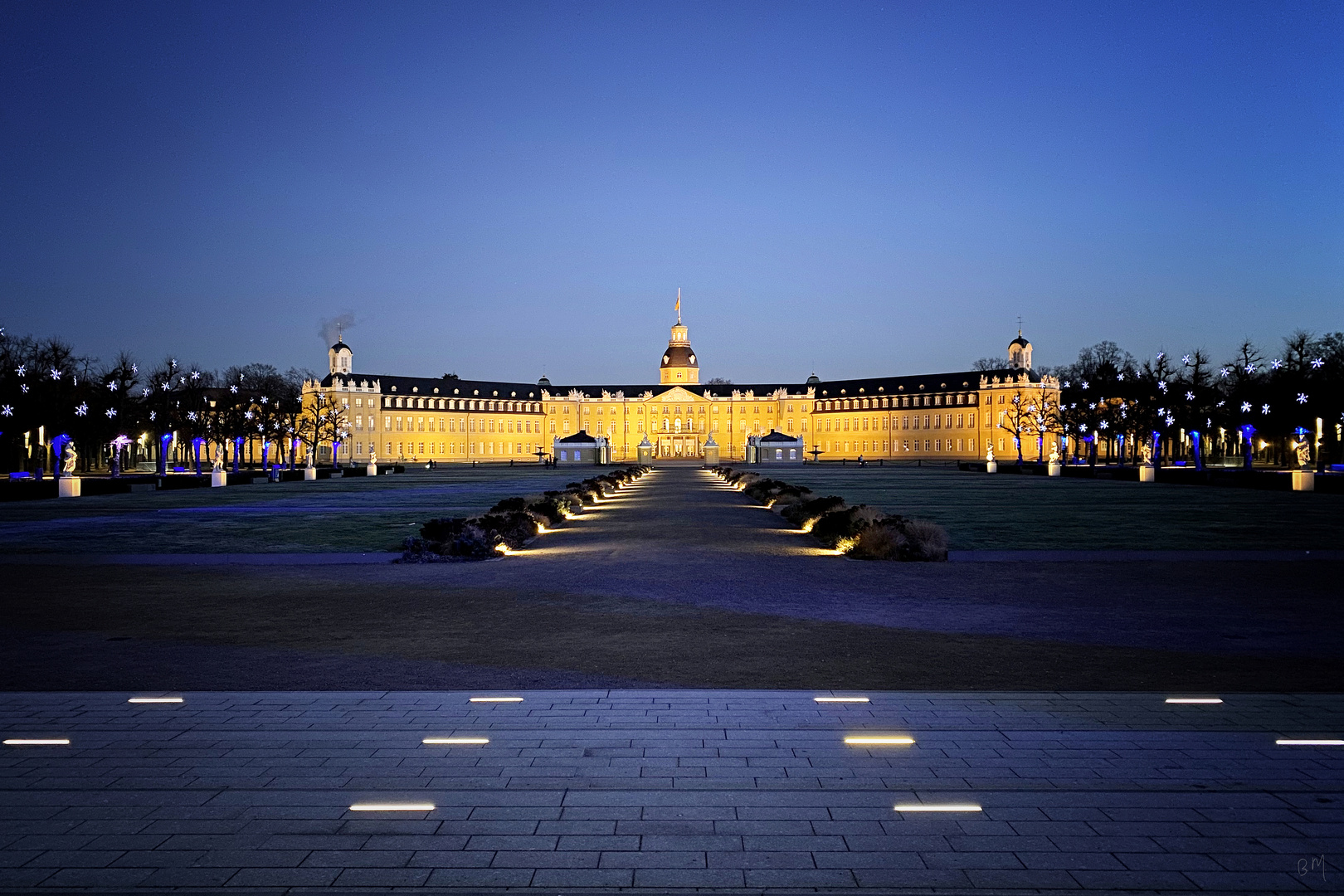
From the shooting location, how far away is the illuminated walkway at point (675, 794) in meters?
4.76

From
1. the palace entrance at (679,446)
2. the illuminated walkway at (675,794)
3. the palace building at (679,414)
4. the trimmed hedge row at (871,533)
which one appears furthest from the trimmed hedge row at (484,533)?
the palace entrance at (679,446)

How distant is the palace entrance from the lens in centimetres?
18700

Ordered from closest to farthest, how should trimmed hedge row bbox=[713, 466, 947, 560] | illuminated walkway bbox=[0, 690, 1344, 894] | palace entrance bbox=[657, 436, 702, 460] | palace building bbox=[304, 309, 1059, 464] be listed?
illuminated walkway bbox=[0, 690, 1344, 894] < trimmed hedge row bbox=[713, 466, 947, 560] < palace building bbox=[304, 309, 1059, 464] < palace entrance bbox=[657, 436, 702, 460]

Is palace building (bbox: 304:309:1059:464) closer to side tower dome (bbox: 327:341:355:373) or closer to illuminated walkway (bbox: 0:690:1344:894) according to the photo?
side tower dome (bbox: 327:341:355:373)

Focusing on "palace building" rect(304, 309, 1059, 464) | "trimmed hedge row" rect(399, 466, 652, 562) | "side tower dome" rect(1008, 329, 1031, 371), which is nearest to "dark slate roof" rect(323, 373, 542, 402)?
"palace building" rect(304, 309, 1059, 464)

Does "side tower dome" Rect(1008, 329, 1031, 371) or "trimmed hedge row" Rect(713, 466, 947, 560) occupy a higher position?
"side tower dome" Rect(1008, 329, 1031, 371)

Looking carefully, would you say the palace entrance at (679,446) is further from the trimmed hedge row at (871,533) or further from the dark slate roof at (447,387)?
the trimmed hedge row at (871,533)

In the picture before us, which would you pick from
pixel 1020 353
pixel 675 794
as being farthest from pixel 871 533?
pixel 1020 353

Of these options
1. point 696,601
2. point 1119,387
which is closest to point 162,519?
point 696,601

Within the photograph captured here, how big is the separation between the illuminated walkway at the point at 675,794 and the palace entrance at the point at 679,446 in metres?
179

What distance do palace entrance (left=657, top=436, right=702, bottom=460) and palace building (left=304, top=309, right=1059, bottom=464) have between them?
246 millimetres

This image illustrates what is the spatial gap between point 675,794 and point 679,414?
18391 centimetres

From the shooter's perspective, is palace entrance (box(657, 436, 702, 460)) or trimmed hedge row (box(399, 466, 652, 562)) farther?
palace entrance (box(657, 436, 702, 460))

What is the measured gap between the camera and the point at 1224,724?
715 cm
